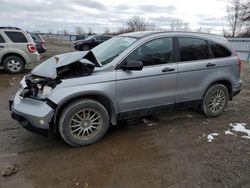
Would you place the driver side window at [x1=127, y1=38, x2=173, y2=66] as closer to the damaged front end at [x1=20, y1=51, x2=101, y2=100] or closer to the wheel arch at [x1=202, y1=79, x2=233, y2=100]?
the damaged front end at [x1=20, y1=51, x2=101, y2=100]

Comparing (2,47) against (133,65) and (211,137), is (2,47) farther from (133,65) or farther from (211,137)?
(211,137)

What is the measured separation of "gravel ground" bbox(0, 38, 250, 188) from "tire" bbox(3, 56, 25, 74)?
603 cm

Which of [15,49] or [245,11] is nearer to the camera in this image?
[15,49]

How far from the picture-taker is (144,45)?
443 centimetres

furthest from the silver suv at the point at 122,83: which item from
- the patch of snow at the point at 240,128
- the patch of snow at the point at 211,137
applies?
the patch of snow at the point at 211,137

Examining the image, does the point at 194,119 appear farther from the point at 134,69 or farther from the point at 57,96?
the point at 57,96

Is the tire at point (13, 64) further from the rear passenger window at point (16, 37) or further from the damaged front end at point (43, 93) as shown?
the damaged front end at point (43, 93)

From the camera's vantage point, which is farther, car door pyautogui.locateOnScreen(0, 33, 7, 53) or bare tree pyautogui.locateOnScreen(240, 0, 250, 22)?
bare tree pyautogui.locateOnScreen(240, 0, 250, 22)

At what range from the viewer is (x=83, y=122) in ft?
13.3

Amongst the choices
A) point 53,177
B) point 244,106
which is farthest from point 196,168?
point 244,106

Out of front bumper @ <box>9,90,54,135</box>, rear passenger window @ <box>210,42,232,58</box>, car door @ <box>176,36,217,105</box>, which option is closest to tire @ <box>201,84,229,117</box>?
car door @ <box>176,36,217,105</box>

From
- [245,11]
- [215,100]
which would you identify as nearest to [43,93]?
[215,100]

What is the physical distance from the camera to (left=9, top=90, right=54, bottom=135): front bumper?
371cm

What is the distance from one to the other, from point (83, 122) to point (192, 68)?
2275 millimetres
